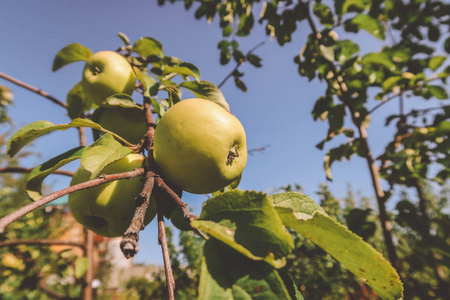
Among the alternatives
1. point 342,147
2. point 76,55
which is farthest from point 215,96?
point 342,147

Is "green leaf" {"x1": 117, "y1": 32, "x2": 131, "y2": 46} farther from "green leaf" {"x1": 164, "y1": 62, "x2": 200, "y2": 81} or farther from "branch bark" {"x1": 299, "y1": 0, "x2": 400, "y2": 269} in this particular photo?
"branch bark" {"x1": 299, "y1": 0, "x2": 400, "y2": 269}

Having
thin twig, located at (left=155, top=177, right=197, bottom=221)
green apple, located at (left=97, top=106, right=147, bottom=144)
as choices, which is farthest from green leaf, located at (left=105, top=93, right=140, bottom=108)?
thin twig, located at (left=155, top=177, right=197, bottom=221)

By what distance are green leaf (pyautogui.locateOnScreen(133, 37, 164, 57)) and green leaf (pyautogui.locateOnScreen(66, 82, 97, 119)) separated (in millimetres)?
298

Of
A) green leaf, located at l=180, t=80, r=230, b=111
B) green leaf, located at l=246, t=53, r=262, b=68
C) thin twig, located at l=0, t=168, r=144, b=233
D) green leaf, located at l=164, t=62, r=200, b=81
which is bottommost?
thin twig, located at l=0, t=168, r=144, b=233

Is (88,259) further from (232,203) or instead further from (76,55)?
(232,203)

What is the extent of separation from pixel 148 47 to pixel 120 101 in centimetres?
47

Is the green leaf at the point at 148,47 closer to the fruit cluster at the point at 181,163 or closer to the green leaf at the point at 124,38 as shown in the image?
the green leaf at the point at 124,38

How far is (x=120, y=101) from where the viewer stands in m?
0.75

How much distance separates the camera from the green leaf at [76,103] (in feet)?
3.79

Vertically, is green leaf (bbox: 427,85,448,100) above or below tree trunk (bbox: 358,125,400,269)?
above

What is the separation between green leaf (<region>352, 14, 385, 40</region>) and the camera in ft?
5.11

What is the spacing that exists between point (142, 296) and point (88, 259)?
4.79m

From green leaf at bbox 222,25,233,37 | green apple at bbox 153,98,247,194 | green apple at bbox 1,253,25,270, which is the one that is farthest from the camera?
green apple at bbox 1,253,25,270

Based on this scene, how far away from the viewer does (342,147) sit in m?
1.90
